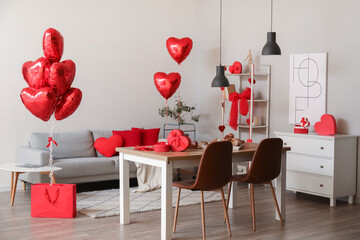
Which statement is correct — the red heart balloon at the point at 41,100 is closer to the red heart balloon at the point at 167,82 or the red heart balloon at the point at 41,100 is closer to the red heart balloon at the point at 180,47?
the red heart balloon at the point at 167,82

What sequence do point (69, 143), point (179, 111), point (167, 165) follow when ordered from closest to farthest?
point (167, 165)
point (69, 143)
point (179, 111)

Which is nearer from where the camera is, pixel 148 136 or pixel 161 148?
pixel 161 148

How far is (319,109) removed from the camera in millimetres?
6152

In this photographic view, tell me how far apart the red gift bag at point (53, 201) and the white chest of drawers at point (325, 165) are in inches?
104

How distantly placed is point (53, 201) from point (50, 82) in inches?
47.0

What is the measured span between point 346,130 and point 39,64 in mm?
3501

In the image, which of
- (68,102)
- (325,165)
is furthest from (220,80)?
(68,102)

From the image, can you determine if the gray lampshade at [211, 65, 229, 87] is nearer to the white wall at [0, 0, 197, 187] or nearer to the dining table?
the dining table

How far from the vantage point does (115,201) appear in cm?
Result: 569

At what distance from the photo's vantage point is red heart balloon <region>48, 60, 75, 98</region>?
4602 mm

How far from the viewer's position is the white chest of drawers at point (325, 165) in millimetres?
5570

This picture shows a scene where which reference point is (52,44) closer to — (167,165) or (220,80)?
(167,165)

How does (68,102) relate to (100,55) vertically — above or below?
below

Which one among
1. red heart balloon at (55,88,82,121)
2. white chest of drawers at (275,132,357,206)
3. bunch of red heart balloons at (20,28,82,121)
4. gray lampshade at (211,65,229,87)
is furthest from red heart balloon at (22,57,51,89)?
white chest of drawers at (275,132,357,206)
